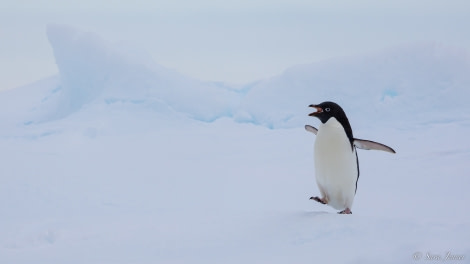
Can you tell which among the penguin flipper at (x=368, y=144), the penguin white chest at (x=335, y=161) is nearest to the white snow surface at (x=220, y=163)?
the penguin white chest at (x=335, y=161)

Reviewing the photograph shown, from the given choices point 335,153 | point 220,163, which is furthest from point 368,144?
point 220,163

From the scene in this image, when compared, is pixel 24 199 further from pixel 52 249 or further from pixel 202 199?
pixel 52 249

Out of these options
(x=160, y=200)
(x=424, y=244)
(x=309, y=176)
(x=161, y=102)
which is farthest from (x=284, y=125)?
(x=424, y=244)

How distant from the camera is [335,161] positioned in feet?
7.70

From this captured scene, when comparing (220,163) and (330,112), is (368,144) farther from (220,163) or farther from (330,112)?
(220,163)

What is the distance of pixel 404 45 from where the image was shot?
18.9 ft

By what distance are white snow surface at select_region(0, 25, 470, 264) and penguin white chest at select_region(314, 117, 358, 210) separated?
132 millimetres

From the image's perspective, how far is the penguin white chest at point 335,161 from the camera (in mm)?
2336

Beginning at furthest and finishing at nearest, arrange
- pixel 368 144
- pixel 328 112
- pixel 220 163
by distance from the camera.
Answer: pixel 220 163 < pixel 368 144 < pixel 328 112

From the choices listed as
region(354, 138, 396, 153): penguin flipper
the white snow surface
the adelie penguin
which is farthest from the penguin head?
the white snow surface

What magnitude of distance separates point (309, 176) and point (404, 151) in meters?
0.91

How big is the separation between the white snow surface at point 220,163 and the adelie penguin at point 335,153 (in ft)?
0.45

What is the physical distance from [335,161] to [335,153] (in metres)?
0.03

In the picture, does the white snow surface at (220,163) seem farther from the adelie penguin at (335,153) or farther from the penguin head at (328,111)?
the penguin head at (328,111)
